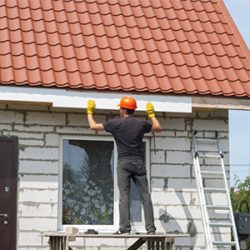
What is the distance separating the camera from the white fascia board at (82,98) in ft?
39.0

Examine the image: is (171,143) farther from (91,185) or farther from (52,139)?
(52,139)

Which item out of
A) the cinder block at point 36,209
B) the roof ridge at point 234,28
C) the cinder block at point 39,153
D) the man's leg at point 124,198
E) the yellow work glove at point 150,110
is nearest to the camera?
the man's leg at point 124,198

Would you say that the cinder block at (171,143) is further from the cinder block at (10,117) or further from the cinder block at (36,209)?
the cinder block at (10,117)

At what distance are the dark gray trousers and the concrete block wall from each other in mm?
1940

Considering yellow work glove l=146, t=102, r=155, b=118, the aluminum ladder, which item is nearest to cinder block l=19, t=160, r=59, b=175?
yellow work glove l=146, t=102, r=155, b=118

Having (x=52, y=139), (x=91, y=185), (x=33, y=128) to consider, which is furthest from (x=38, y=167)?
(x=91, y=185)

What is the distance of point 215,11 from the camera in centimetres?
1455

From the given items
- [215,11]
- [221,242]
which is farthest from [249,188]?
[221,242]

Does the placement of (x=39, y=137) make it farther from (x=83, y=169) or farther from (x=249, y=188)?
(x=249, y=188)

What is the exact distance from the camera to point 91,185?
12695mm

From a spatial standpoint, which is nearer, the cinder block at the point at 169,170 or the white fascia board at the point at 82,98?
the white fascia board at the point at 82,98

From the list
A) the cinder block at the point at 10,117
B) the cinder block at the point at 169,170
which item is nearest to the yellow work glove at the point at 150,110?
the cinder block at the point at 169,170

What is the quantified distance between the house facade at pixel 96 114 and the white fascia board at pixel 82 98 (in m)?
0.01

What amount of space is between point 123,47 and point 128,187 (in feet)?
10.2
